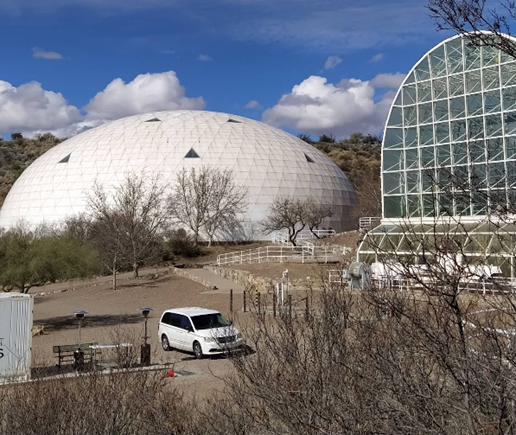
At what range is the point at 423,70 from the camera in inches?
1289

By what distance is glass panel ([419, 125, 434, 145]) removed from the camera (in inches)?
1214

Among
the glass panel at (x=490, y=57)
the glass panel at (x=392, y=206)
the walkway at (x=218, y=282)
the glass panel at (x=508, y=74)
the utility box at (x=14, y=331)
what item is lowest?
the walkway at (x=218, y=282)

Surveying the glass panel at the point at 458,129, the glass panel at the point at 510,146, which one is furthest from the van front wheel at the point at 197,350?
the glass panel at the point at 458,129

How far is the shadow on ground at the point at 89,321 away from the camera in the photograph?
2470 centimetres

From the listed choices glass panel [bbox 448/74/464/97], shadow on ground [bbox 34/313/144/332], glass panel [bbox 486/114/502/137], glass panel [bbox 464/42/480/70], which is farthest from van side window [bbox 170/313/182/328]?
glass panel [bbox 464/42/480/70]

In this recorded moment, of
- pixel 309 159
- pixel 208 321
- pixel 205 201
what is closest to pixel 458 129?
pixel 208 321

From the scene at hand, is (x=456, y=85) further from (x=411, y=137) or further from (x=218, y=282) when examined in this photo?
(x=218, y=282)

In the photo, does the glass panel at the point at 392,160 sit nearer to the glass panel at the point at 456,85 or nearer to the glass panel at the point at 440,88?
the glass panel at the point at 440,88

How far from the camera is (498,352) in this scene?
5.42 meters

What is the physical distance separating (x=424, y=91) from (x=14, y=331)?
25308 mm

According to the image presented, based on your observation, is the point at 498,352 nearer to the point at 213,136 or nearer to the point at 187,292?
the point at 187,292

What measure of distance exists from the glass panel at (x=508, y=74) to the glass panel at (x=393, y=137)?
6.38m

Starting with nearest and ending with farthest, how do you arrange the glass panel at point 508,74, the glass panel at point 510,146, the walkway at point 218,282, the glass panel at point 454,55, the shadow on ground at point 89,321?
the shadow on ground at point 89,321
the glass panel at point 510,146
the glass panel at point 508,74
the glass panel at point 454,55
the walkway at point 218,282

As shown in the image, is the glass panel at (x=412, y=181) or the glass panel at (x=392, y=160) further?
the glass panel at (x=392, y=160)
